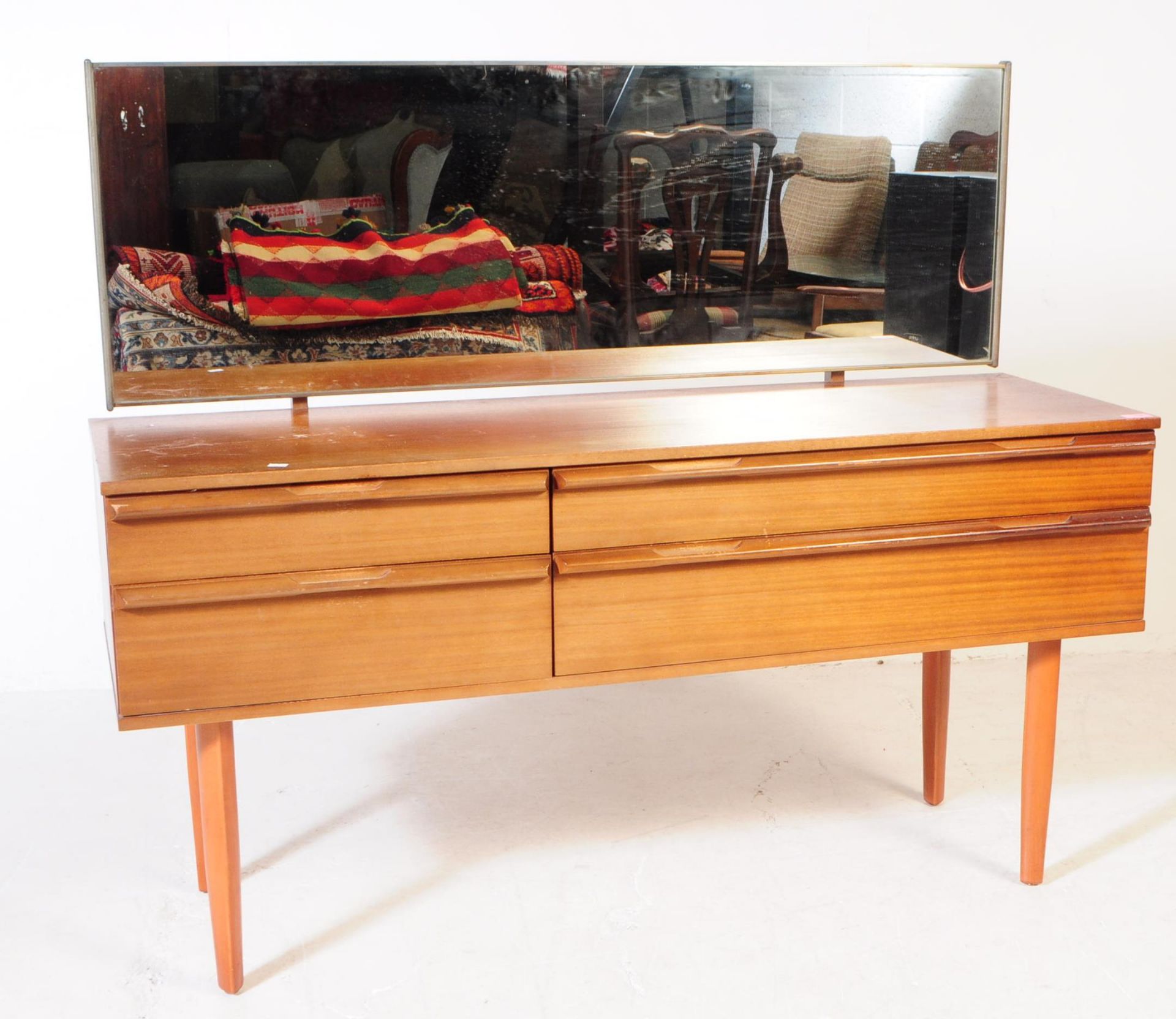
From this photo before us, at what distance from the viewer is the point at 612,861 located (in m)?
2.24

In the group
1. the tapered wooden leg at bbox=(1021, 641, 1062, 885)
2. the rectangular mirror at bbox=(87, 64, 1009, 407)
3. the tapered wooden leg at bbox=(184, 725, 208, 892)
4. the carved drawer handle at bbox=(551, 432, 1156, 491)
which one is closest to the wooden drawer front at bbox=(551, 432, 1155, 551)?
the carved drawer handle at bbox=(551, 432, 1156, 491)

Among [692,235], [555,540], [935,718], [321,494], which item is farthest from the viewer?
[935,718]

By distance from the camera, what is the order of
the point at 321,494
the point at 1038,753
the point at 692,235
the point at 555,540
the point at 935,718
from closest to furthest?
the point at 321,494 → the point at 555,540 → the point at 1038,753 → the point at 692,235 → the point at 935,718

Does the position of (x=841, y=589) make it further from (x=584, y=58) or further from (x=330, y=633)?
(x=584, y=58)

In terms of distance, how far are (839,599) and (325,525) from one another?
2.51 feet

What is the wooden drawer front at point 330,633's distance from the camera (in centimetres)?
172

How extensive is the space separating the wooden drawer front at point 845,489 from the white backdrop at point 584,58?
1.02 meters

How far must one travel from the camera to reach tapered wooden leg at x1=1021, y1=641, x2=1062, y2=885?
2.11 meters

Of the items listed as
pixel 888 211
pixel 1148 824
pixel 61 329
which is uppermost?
pixel 888 211

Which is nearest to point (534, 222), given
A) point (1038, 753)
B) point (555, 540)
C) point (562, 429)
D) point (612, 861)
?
point (562, 429)

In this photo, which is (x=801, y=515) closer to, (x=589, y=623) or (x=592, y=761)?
(x=589, y=623)

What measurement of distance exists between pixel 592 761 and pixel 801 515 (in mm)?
909

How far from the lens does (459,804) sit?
244 centimetres

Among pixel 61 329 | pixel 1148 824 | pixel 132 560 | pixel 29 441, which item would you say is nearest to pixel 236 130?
pixel 132 560
